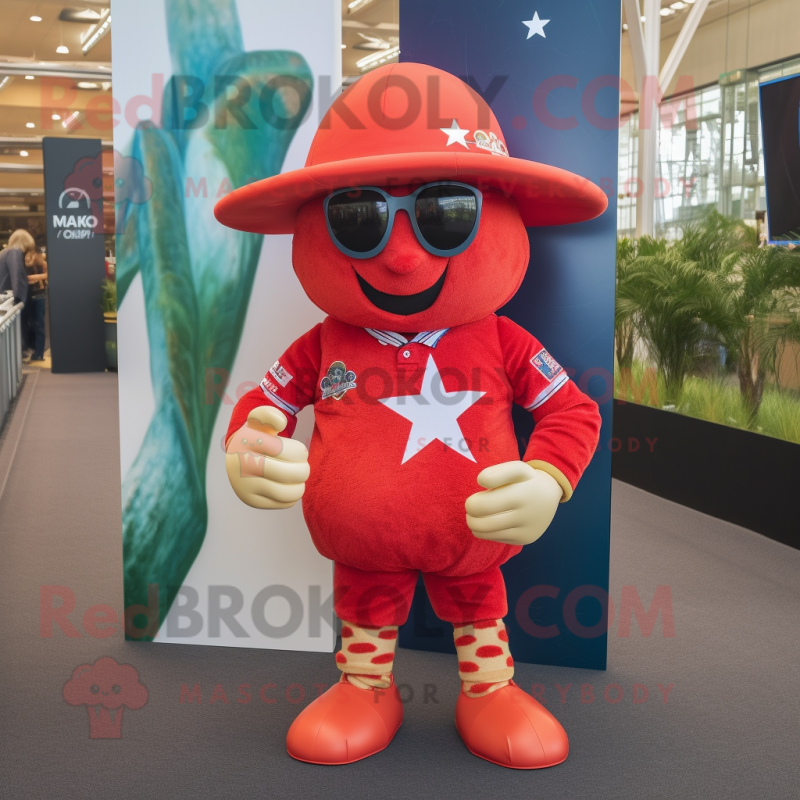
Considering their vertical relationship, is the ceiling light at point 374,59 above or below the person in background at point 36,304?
above

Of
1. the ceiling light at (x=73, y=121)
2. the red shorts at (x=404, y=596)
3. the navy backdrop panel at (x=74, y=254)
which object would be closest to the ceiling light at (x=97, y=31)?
the navy backdrop panel at (x=74, y=254)

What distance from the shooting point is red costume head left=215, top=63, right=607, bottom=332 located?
1909mm

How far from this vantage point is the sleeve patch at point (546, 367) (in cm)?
210

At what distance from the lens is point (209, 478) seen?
2.69 metres

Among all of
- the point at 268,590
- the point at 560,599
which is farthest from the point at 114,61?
the point at 560,599

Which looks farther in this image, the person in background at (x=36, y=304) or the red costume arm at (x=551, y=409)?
the person in background at (x=36, y=304)

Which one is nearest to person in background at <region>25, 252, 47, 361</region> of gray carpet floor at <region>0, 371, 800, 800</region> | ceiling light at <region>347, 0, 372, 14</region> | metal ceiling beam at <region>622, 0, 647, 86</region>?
ceiling light at <region>347, 0, 372, 14</region>

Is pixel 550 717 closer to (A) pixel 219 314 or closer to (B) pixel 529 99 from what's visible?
(A) pixel 219 314

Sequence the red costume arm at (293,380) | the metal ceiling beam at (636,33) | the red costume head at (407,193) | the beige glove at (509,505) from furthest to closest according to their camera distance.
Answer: the metal ceiling beam at (636,33) → the red costume arm at (293,380) → the red costume head at (407,193) → the beige glove at (509,505)

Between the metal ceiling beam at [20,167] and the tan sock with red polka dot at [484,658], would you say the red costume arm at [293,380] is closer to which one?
the tan sock with red polka dot at [484,658]

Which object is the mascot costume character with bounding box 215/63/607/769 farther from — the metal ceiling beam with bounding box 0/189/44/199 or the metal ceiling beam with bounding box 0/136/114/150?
the metal ceiling beam with bounding box 0/189/44/199

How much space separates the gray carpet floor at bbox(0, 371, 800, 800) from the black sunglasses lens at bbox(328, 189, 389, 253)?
116 cm

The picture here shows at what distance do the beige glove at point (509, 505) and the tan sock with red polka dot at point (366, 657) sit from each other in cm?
49

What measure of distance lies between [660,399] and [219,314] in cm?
372
